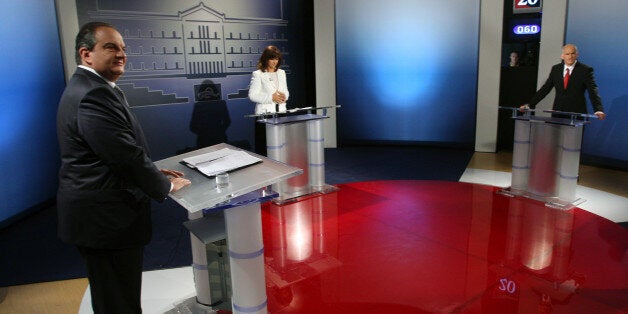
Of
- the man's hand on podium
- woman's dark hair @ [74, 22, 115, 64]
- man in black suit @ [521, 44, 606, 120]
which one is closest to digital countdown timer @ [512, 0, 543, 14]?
man in black suit @ [521, 44, 606, 120]

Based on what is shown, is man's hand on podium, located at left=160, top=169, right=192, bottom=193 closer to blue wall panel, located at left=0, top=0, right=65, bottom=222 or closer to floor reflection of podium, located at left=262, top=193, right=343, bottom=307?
floor reflection of podium, located at left=262, top=193, right=343, bottom=307

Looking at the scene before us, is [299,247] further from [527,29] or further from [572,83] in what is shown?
[527,29]

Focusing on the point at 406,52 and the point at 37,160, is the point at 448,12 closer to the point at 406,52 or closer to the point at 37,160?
the point at 406,52

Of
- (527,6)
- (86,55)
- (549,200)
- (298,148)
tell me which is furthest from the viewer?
(527,6)

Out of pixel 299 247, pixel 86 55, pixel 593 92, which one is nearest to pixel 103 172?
pixel 86 55

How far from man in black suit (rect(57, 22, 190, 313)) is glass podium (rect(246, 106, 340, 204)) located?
2.65 meters

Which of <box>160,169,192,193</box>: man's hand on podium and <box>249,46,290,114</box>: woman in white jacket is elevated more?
<box>249,46,290,114</box>: woman in white jacket

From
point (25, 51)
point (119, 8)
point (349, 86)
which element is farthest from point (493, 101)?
point (25, 51)

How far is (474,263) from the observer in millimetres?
3193

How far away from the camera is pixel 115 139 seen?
169 centimetres

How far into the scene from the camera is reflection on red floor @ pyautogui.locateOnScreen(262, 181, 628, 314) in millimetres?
2730

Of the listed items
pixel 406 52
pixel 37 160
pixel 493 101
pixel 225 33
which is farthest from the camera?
pixel 406 52

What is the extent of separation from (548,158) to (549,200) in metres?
0.41

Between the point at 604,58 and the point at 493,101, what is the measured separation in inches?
59.1
